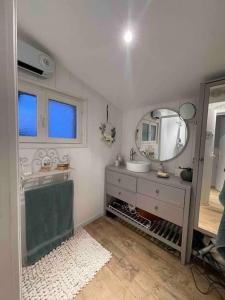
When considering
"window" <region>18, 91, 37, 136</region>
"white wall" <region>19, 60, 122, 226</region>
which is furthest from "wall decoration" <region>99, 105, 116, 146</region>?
"window" <region>18, 91, 37, 136</region>

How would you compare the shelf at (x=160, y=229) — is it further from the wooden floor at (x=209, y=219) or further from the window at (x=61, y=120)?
the window at (x=61, y=120)

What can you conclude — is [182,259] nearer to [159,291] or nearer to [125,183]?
[159,291]

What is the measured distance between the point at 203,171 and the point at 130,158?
121 cm

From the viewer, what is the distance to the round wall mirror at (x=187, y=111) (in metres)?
1.71

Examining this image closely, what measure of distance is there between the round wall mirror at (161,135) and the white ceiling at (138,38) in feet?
1.07

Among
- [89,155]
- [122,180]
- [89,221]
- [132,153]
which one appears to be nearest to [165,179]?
[122,180]

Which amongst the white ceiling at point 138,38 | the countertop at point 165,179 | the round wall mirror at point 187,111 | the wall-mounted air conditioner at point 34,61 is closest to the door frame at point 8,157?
the white ceiling at point 138,38

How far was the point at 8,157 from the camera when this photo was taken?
468mm

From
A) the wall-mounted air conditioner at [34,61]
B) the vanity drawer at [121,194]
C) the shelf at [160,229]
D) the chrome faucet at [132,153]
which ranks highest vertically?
the wall-mounted air conditioner at [34,61]

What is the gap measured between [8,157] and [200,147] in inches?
57.8

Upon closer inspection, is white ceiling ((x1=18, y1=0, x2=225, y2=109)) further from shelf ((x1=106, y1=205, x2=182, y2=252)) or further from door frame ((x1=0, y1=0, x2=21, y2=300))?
Answer: shelf ((x1=106, y1=205, x2=182, y2=252))

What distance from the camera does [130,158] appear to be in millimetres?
2434

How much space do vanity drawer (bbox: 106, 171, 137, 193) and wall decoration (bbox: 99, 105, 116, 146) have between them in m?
0.50

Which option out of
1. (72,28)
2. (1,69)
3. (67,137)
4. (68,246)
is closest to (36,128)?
(67,137)
